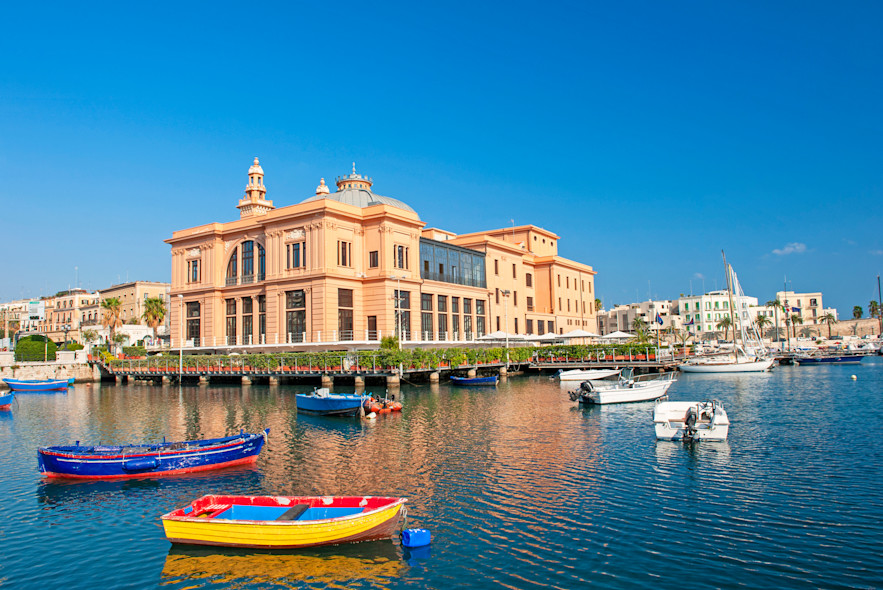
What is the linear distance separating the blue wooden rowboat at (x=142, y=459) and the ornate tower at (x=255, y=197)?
60.9 m

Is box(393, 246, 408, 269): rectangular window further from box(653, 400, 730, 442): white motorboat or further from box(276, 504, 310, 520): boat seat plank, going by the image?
box(276, 504, 310, 520): boat seat plank

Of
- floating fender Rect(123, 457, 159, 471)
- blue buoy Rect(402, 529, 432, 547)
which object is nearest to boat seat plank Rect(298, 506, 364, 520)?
blue buoy Rect(402, 529, 432, 547)

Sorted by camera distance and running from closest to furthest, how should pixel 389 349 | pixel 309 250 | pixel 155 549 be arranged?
pixel 155 549 < pixel 389 349 < pixel 309 250

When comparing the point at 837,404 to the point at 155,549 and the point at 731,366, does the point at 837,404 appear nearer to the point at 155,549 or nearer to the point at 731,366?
the point at 731,366

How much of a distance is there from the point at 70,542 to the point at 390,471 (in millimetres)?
9810

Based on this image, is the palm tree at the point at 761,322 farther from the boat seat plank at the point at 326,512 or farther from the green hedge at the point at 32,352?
the boat seat plank at the point at 326,512

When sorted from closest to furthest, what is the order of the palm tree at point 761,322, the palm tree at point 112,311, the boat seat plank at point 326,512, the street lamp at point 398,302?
the boat seat plank at point 326,512
the street lamp at point 398,302
the palm tree at point 112,311
the palm tree at point 761,322

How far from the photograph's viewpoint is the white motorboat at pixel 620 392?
39.2m

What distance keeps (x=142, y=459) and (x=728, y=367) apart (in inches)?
2350

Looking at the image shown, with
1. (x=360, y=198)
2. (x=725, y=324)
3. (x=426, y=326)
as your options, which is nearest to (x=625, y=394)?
(x=426, y=326)

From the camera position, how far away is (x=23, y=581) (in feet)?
44.4

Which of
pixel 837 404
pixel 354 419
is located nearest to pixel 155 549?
pixel 354 419

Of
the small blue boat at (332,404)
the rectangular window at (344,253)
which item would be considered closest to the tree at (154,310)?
the rectangular window at (344,253)

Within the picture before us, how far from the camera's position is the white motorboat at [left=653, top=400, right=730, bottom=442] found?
25.4 metres
